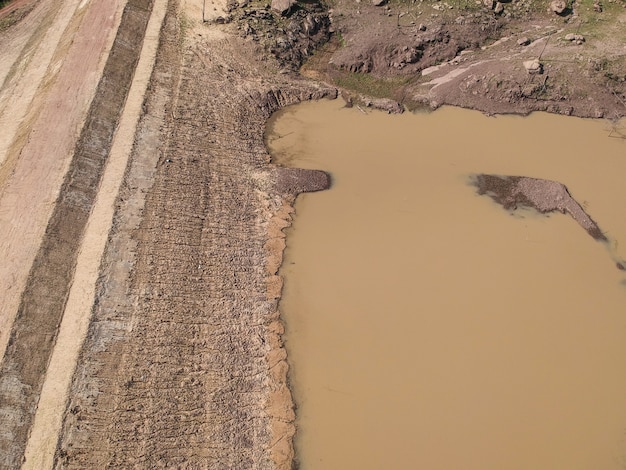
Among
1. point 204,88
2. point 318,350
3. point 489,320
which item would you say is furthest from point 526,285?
point 204,88

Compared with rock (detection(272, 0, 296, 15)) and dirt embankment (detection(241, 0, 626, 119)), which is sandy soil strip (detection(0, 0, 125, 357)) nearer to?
dirt embankment (detection(241, 0, 626, 119))

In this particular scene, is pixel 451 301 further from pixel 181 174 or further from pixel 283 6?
pixel 283 6

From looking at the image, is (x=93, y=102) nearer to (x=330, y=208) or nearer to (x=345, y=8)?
(x=330, y=208)

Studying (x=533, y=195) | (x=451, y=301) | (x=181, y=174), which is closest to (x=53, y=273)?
(x=181, y=174)

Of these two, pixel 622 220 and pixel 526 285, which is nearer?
pixel 526 285

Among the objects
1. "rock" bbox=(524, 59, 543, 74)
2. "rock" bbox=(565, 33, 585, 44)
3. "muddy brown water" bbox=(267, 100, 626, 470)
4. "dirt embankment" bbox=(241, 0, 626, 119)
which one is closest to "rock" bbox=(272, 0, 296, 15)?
"dirt embankment" bbox=(241, 0, 626, 119)

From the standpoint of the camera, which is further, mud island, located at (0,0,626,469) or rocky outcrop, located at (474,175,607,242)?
rocky outcrop, located at (474,175,607,242)
